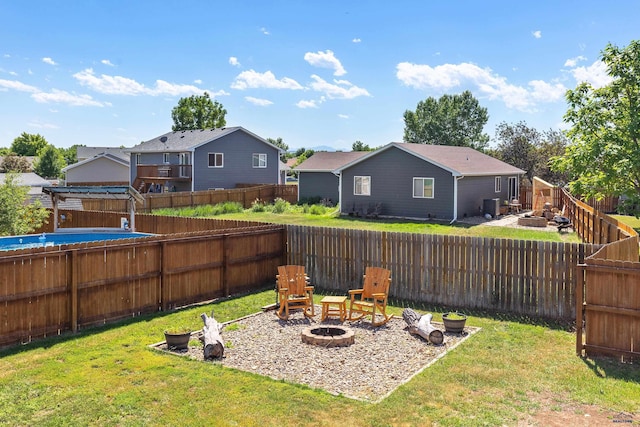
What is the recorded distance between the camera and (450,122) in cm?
7288

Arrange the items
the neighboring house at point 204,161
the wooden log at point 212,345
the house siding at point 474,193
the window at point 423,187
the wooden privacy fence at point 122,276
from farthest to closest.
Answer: the neighboring house at point 204,161 → the window at point 423,187 → the house siding at point 474,193 → the wooden privacy fence at point 122,276 → the wooden log at point 212,345

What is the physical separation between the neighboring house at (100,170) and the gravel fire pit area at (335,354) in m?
49.3

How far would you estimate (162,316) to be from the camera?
11.5 metres

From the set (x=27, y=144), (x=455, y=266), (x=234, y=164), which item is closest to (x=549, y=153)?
(x=234, y=164)

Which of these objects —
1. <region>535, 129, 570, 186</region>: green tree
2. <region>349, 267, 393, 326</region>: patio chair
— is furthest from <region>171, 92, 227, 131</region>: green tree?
<region>349, 267, 393, 326</region>: patio chair

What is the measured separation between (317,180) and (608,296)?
32573 mm

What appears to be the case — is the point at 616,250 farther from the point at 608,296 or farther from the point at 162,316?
the point at 162,316

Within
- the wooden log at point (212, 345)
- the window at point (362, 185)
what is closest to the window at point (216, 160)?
the window at point (362, 185)

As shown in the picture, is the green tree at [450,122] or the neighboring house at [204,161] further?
the green tree at [450,122]

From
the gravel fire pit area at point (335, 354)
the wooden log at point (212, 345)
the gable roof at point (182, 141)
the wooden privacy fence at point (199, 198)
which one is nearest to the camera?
the gravel fire pit area at point (335, 354)

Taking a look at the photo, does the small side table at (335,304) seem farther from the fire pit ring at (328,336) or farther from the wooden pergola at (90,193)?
the wooden pergola at (90,193)

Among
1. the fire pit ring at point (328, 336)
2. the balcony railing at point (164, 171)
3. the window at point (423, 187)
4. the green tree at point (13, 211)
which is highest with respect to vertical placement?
the balcony railing at point (164, 171)

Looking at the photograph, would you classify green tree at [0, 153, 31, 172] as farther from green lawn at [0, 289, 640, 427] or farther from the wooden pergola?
green lawn at [0, 289, 640, 427]

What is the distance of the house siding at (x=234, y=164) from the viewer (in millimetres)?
41219
